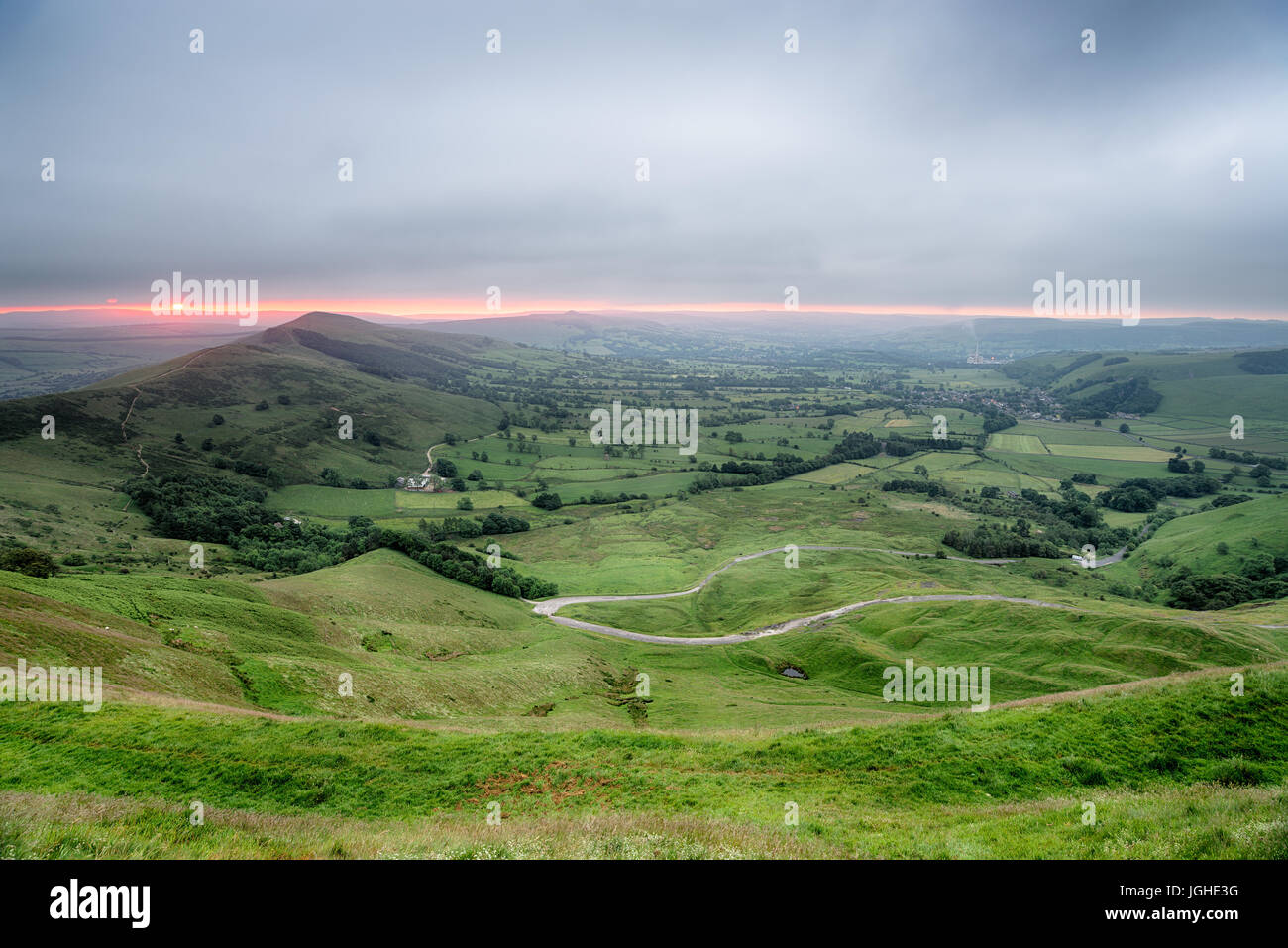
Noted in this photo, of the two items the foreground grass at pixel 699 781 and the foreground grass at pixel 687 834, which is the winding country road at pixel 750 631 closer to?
the foreground grass at pixel 699 781

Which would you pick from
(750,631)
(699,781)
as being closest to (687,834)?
(699,781)

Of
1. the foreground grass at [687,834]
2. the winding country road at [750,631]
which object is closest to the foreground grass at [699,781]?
the foreground grass at [687,834]

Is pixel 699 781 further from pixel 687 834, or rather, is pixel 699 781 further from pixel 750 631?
pixel 750 631

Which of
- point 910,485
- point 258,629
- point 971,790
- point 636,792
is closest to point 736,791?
point 636,792

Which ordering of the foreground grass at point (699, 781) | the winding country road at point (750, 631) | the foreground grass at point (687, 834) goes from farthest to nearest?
1. the winding country road at point (750, 631)
2. the foreground grass at point (699, 781)
3. the foreground grass at point (687, 834)

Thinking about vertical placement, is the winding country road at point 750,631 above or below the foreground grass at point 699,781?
below

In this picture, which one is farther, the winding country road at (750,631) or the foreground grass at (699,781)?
the winding country road at (750,631)

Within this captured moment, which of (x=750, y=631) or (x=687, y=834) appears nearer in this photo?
(x=687, y=834)

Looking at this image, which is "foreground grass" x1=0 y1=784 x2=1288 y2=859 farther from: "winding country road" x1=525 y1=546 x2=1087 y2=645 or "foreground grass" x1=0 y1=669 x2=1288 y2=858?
"winding country road" x1=525 y1=546 x2=1087 y2=645

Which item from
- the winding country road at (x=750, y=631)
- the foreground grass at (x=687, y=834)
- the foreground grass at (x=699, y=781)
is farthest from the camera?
the winding country road at (x=750, y=631)
